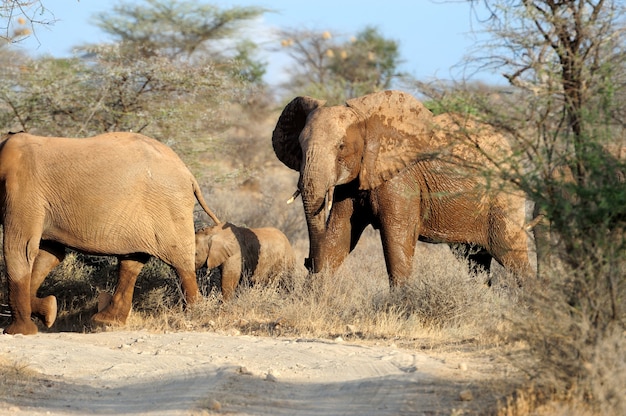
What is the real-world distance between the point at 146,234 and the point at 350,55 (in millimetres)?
29231

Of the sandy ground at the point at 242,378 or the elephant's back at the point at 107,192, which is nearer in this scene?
the sandy ground at the point at 242,378

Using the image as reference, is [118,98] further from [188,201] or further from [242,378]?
[242,378]

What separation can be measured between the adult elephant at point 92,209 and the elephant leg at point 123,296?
0.01 metres

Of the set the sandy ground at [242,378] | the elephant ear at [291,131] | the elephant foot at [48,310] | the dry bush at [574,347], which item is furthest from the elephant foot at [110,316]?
the dry bush at [574,347]

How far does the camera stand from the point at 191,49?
1300 inches

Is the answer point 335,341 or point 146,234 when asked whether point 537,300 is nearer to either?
point 335,341

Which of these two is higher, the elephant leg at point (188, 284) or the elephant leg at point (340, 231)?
the elephant leg at point (340, 231)

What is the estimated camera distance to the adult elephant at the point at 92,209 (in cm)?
1052

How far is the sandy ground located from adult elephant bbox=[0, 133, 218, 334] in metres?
1.38

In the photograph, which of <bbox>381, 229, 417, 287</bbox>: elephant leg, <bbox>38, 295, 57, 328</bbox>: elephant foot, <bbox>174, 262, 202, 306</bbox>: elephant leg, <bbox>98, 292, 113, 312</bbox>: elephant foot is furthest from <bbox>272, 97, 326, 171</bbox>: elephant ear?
<bbox>38, 295, 57, 328</bbox>: elephant foot

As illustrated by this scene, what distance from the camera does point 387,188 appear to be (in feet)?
36.6

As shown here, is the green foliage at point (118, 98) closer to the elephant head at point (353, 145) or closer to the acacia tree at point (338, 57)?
the elephant head at point (353, 145)

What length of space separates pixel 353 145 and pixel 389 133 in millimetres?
476

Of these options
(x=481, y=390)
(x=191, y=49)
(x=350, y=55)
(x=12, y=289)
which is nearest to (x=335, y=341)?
(x=481, y=390)
